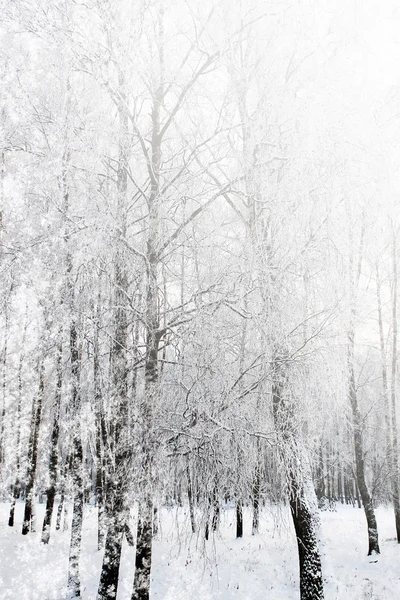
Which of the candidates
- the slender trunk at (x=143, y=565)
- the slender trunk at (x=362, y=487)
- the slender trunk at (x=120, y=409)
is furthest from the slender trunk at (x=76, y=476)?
the slender trunk at (x=362, y=487)

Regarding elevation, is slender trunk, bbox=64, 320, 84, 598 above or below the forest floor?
above

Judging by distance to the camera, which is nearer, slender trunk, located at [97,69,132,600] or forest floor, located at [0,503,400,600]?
slender trunk, located at [97,69,132,600]

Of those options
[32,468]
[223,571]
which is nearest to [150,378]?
[223,571]

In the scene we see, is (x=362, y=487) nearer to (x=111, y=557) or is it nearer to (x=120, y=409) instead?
(x=111, y=557)

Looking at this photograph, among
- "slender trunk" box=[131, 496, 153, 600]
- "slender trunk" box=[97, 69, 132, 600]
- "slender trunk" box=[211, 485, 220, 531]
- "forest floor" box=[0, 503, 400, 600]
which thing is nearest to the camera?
"slender trunk" box=[211, 485, 220, 531]

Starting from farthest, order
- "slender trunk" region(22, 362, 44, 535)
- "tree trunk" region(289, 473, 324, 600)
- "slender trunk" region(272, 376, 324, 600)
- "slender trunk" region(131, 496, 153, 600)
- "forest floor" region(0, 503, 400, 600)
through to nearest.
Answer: "slender trunk" region(22, 362, 44, 535), "forest floor" region(0, 503, 400, 600), "tree trunk" region(289, 473, 324, 600), "slender trunk" region(272, 376, 324, 600), "slender trunk" region(131, 496, 153, 600)

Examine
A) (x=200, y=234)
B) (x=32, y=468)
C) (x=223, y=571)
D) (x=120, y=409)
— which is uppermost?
(x=200, y=234)

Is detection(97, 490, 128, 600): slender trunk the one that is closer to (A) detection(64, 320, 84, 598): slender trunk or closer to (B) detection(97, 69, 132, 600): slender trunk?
(B) detection(97, 69, 132, 600): slender trunk

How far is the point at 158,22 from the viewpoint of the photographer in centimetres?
604

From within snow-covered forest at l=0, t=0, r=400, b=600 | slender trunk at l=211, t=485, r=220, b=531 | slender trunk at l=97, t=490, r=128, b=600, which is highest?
snow-covered forest at l=0, t=0, r=400, b=600

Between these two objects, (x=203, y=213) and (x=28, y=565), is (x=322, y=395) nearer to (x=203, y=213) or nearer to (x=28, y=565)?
(x=203, y=213)

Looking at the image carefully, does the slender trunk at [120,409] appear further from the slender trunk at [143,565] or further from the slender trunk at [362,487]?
the slender trunk at [362,487]

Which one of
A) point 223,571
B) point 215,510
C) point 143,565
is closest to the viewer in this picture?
point 215,510

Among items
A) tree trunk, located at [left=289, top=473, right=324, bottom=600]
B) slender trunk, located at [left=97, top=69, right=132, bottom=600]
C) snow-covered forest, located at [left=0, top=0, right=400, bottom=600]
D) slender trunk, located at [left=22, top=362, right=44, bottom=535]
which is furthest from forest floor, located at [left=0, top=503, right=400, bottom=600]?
snow-covered forest, located at [left=0, top=0, right=400, bottom=600]
